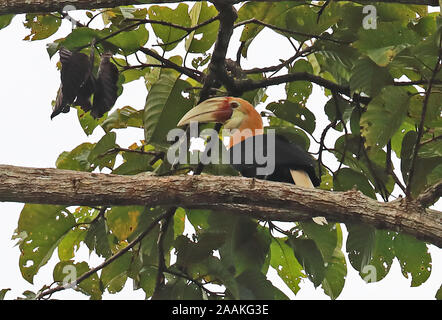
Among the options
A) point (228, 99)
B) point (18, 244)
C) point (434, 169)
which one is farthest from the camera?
point (228, 99)

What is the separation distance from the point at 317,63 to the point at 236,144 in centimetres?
63

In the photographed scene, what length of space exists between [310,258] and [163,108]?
102 centimetres

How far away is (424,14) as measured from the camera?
11.7 feet

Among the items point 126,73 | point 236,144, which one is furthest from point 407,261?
point 126,73

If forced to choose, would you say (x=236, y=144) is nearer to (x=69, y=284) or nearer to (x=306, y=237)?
(x=306, y=237)

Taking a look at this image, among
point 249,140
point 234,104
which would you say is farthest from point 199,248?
point 234,104

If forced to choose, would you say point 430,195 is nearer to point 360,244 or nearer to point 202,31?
point 360,244

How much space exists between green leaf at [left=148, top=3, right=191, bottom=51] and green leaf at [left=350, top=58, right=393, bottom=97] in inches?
37.5

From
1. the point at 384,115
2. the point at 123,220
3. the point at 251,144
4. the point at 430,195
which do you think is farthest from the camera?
the point at 251,144

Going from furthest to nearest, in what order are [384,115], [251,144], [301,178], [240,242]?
1. [251,144]
2. [301,178]
3. [240,242]
4. [384,115]

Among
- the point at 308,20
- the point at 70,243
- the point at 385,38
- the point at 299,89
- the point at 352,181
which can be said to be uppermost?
the point at 308,20

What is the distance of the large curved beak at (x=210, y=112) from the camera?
340cm

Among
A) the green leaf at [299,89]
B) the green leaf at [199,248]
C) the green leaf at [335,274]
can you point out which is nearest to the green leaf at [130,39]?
the green leaf at [299,89]

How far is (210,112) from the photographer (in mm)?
3586
